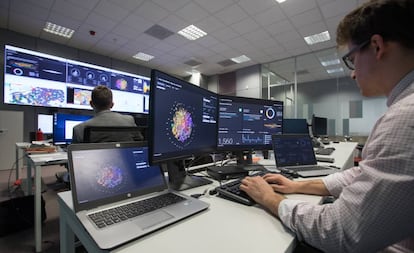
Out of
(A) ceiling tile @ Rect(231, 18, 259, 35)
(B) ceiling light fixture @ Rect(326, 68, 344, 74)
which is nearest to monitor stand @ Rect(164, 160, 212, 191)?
(A) ceiling tile @ Rect(231, 18, 259, 35)

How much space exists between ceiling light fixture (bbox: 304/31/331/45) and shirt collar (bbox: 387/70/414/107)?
16.5ft

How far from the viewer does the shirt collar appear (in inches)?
20.8

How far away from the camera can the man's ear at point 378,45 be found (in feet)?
1.78

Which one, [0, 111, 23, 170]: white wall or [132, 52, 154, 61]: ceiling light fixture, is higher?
[132, 52, 154, 61]: ceiling light fixture

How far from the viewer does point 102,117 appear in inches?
71.1

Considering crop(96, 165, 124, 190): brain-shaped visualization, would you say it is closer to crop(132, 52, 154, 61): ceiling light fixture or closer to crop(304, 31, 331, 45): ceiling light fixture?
crop(304, 31, 331, 45): ceiling light fixture

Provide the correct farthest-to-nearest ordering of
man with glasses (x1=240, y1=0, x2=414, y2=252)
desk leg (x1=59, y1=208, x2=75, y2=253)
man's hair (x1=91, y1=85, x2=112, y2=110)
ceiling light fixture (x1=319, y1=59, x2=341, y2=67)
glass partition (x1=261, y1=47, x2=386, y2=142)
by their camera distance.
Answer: ceiling light fixture (x1=319, y1=59, x2=341, y2=67) < glass partition (x1=261, y1=47, x2=386, y2=142) < man's hair (x1=91, y1=85, x2=112, y2=110) < desk leg (x1=59, y1=208, x2=75, y2=253) < man with glasses (x1=240, y1=0, x2=414, y2=252)

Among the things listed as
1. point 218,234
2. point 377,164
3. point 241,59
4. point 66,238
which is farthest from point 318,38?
point 66,238

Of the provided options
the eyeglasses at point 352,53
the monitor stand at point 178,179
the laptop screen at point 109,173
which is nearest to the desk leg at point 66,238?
the laptop screen at point 109,173

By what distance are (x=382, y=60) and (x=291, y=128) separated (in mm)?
2632

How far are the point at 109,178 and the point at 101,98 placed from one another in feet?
5.04

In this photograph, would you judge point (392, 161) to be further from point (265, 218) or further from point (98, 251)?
point (98, 251)

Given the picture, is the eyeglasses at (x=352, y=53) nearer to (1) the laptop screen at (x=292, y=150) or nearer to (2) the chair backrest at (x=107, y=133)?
(1) the laptop screen at (x=292, y=150)

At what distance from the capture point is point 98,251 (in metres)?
0.45
